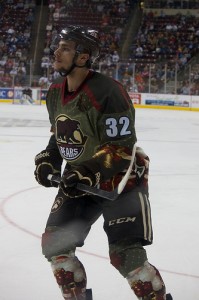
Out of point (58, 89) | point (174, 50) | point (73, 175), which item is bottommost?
point (73, 175)

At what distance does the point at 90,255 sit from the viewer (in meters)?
3.05

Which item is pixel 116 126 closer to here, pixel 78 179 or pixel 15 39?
pixel 78 179

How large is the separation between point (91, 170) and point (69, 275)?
43 centimetres

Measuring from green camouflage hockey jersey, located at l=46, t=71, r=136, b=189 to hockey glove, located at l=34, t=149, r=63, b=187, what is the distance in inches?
3.1

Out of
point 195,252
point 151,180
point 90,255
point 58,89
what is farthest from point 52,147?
point 151,180

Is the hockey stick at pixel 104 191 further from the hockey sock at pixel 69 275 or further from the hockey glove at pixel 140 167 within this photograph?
the hockey sock at pixel 69 275

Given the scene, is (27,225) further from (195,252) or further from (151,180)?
(151,180)

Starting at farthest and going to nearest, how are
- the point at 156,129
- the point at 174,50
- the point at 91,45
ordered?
the point at 174,50
the point at 156,129
the point at 91,45

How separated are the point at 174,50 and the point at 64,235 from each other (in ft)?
70.5

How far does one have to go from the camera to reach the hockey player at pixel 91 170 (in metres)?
1.94

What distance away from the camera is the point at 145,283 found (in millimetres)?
1933

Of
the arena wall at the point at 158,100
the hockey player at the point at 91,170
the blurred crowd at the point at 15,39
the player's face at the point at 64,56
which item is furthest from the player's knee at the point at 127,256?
the blurred crowd at the point at 15,39

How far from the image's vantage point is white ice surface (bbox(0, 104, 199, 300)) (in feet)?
8.43

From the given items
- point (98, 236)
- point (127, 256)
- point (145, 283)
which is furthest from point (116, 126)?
point (98, 236)
